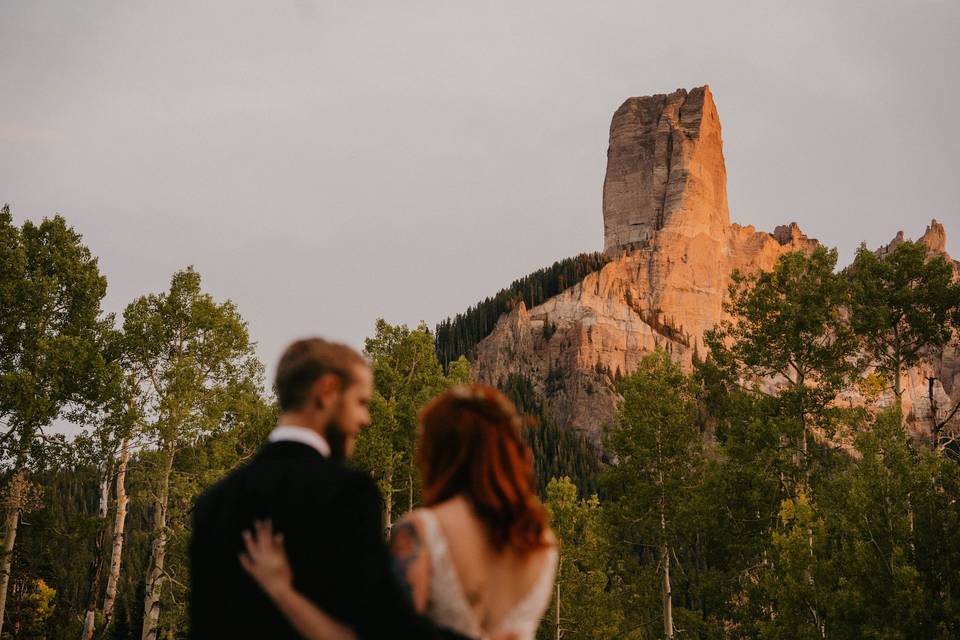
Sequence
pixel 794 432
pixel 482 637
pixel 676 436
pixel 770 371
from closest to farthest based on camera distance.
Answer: pixel 482 637 < pixel 794 432 < pixel 676 436 < pixel 770 371

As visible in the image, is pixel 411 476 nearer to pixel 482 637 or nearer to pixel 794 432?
pixel 794 432

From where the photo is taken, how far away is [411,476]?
2650 cm

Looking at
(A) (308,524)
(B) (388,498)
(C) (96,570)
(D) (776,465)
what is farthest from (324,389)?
(D) (776,465)

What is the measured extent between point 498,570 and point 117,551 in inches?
755

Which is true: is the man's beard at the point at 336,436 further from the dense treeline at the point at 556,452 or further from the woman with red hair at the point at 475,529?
the dense treeline at the point at 556,452

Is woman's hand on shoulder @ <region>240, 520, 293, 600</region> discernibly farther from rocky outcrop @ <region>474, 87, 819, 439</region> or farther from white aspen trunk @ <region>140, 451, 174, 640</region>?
rocky outcrop @ <region>474, 87, 819, 439</region>

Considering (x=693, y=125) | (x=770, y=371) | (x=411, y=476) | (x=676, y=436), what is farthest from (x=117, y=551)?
(x=693, y=125)

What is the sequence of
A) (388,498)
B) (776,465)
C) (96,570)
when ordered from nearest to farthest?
(96,570), (776,465), (388,498)

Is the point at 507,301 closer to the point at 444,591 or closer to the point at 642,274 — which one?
the point at 642,274

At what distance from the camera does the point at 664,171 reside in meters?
131

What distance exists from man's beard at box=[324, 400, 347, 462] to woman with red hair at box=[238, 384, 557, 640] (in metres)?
0.26

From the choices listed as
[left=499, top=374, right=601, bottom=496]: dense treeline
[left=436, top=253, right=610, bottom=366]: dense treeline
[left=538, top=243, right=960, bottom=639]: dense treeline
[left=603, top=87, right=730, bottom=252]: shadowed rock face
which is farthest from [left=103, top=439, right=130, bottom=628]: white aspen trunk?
[left=603, top=87, right=730, bottom=252]: shadowed rock face

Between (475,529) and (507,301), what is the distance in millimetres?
120689

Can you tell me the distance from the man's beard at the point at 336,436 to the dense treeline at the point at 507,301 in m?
114
